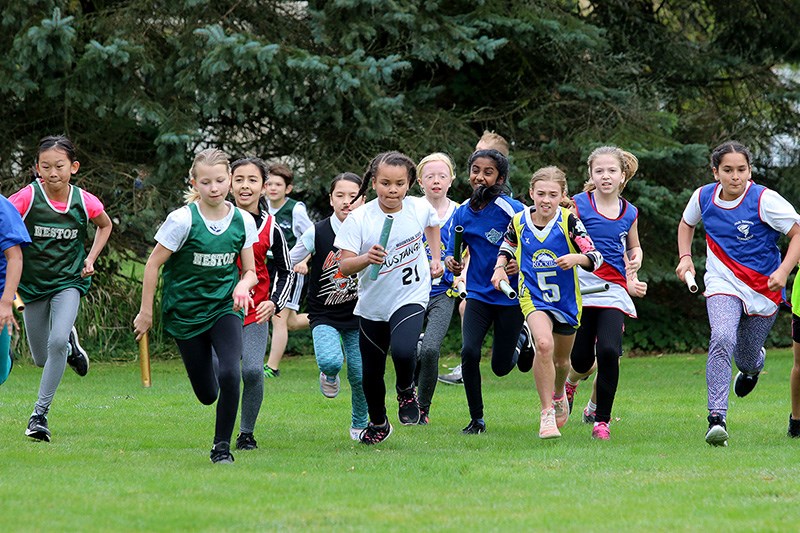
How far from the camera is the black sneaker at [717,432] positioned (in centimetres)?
818

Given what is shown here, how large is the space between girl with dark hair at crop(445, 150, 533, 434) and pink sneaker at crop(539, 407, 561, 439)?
2.42ft

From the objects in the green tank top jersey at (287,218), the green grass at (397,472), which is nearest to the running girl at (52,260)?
the green grass at (397,472)

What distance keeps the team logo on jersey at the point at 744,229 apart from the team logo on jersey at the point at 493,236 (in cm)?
170

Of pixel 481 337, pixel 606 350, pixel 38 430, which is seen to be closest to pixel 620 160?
pixel 606 350

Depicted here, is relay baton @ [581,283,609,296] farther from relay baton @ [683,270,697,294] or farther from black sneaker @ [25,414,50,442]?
black sneaker @ [25,414,50,442]

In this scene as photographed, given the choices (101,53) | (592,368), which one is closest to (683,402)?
(592,368)

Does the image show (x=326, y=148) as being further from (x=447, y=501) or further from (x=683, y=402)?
(x=447, y=501)

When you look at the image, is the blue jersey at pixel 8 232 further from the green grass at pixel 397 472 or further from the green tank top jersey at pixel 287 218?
the green tank top jersey at pixel 287 218

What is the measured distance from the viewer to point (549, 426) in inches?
339

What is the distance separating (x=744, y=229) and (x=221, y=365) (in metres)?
3.65

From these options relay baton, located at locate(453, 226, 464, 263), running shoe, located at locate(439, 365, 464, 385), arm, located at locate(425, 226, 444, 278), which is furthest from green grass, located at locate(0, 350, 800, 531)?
running shoe, located at locate(439, 365, 464, 385)

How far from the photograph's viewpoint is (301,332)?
1764 cm

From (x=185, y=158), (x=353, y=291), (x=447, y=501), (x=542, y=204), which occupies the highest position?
(x=185, y=158)

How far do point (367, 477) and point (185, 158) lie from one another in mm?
8949
